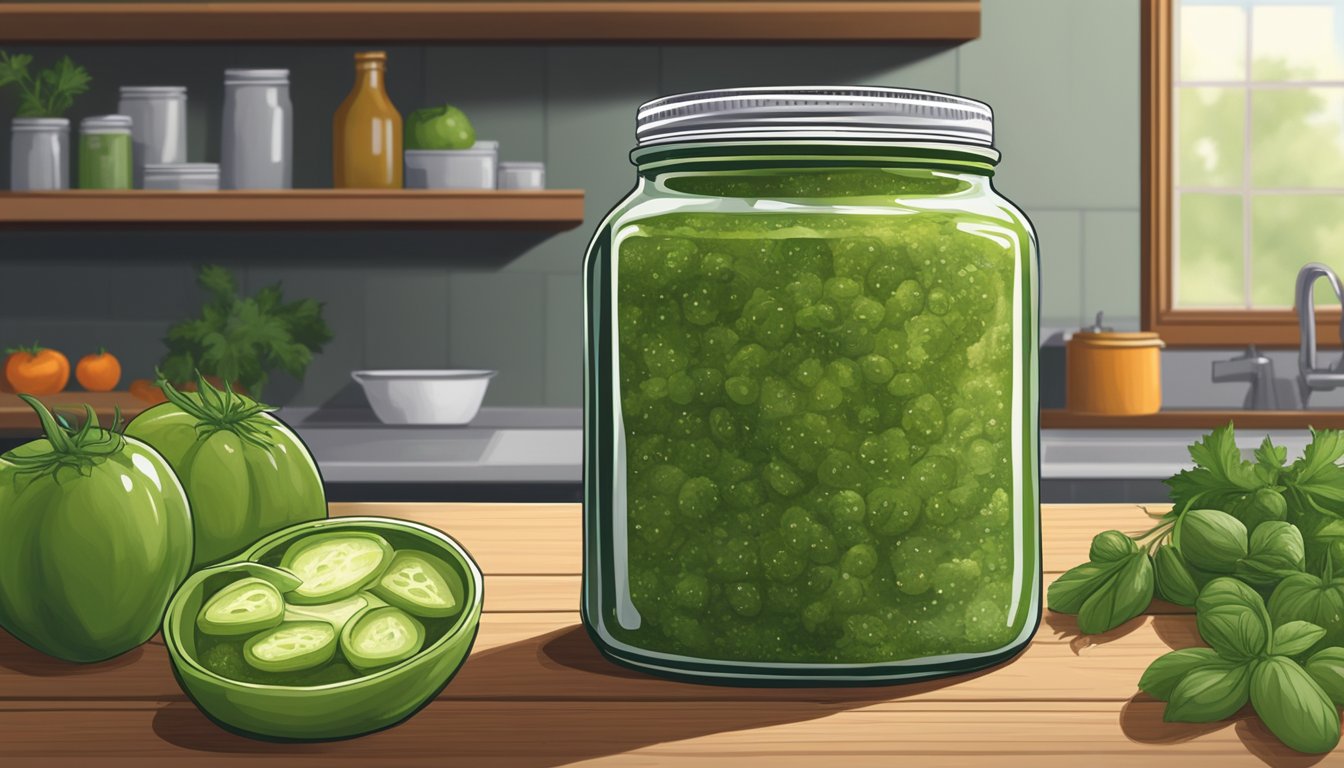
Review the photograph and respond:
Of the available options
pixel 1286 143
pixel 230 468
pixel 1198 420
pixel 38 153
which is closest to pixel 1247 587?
pixel 230 468

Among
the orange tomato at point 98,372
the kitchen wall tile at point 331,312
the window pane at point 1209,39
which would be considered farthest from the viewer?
the window pane at point 1209,39

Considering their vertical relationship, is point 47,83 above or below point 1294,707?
above

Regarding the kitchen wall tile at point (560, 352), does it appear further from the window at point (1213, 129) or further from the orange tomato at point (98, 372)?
the window at point (1213, 129)

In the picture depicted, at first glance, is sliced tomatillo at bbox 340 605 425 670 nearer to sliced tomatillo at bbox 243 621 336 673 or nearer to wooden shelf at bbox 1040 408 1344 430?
sliced tomatillo at bbox 243 621 336 673

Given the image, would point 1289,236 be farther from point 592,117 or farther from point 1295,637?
point 1295,637

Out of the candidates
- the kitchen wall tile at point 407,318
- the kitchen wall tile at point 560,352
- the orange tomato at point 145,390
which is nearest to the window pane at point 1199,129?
the kitchen wall tile at point 560,352
